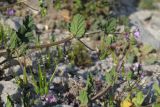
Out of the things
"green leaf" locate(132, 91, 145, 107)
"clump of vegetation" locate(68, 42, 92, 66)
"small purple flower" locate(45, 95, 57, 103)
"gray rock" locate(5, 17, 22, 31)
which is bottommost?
"small purple flower" locate(45, 95, 57, 103)

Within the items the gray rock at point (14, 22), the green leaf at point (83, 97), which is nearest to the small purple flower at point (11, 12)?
the gray rock at point (14, 22)

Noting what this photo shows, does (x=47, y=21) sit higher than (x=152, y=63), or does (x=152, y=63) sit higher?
(x=47, y=21)

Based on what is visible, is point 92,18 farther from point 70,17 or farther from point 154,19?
point 154,19

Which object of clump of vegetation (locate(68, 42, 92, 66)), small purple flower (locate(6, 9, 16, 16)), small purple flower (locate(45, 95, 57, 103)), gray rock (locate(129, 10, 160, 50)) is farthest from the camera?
gray rock (locate(129, 10, 160, 50))

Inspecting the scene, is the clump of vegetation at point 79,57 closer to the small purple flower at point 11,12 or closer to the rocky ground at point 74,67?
the rocky ground at point 74,67

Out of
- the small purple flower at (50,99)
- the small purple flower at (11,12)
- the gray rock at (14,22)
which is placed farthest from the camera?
the small purple flower at (11,12)

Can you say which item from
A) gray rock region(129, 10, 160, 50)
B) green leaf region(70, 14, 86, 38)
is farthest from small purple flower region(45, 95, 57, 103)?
gray rock region(129, 10, 160, 50)

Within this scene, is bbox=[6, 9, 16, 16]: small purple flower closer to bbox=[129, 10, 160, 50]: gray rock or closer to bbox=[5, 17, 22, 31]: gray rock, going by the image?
bbox=[5, 17, 22, 31]: gray rock

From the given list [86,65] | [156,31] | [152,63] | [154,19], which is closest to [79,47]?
[86,65]
